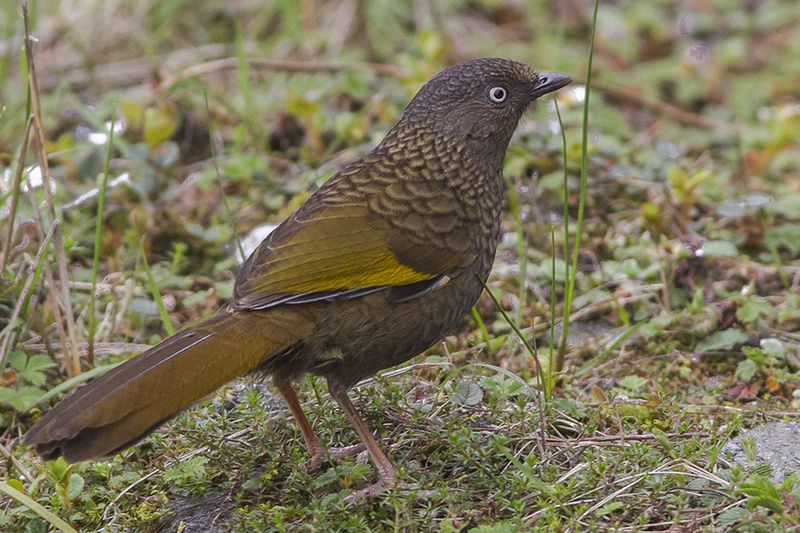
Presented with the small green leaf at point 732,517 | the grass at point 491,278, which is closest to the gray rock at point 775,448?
the grass at point 491,278

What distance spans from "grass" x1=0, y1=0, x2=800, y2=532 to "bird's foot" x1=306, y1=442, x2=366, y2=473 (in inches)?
1.7

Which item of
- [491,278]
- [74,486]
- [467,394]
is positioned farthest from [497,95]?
[74,486]

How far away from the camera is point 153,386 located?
3080mm

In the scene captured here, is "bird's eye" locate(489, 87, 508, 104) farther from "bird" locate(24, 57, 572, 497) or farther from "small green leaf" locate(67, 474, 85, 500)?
"small green leaf" locate(67, 474, 85, 500)

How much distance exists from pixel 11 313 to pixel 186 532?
5.00ft

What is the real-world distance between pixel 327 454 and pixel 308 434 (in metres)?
0.22

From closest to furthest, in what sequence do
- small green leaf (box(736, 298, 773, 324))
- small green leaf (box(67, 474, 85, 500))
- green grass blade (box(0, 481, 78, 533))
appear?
green grass blade (box(0, 481, 78, 533)), small green leaf (box(67, 474, 85, 500)), small green leaf (box(736, 298, 773, 324))

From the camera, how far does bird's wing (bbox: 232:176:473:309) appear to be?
→ 3508 millimetres

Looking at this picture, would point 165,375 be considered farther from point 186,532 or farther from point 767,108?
point 767,108

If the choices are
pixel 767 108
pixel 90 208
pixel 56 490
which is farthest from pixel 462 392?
pixel 767 108

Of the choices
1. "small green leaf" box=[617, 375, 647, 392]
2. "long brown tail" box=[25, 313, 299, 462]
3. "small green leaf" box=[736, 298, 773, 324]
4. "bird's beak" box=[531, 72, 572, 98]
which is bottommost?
"small green leaf" box=[617, 375, 647, 392]

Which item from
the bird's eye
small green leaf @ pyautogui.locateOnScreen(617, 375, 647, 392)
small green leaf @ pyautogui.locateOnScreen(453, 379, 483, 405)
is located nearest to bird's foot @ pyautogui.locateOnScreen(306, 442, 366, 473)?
small green leaf @ pyautogui.locateOnScreen(453, 379, 483, 405)

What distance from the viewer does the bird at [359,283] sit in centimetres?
306

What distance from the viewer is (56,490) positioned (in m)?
3.48
